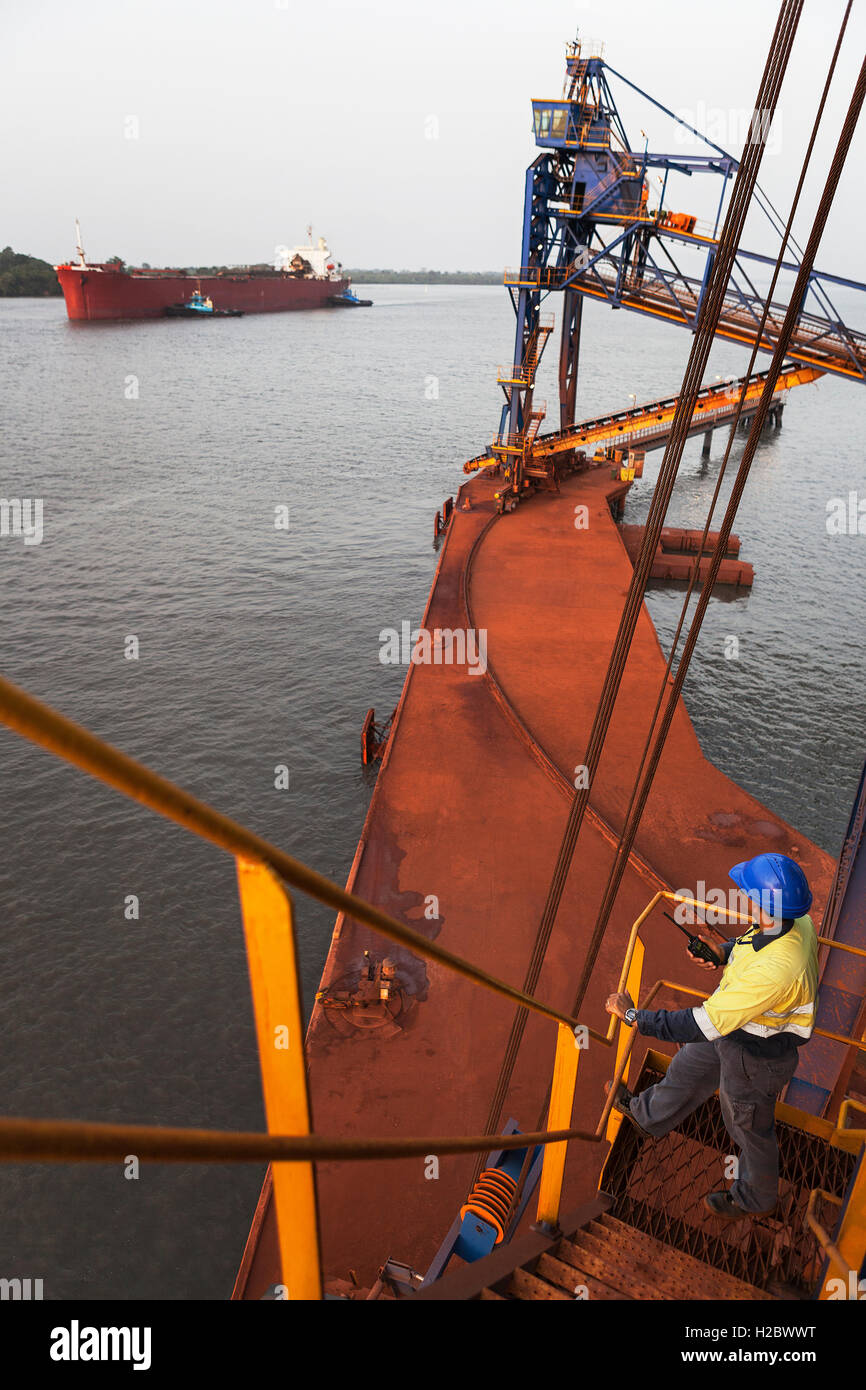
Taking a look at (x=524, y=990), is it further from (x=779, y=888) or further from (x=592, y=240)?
(x=592, y=240)

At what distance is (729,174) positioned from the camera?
25.0m

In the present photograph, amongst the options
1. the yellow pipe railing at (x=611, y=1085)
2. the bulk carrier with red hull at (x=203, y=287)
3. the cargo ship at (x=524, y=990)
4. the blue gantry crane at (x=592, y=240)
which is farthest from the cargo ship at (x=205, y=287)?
the yellow pipe railing at (x=611, y=1085)

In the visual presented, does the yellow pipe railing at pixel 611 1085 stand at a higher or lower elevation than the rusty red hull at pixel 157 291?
lower

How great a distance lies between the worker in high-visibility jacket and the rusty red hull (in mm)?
106519

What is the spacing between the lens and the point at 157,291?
335 ft

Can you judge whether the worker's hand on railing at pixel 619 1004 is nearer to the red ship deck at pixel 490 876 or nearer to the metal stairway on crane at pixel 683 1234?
the metal stairway on crane at pixel 683 1234

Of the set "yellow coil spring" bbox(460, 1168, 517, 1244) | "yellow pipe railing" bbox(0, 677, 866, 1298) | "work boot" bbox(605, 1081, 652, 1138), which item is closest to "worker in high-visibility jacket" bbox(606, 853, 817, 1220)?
"work boot" bbox(605, 1081, 652, 1138)

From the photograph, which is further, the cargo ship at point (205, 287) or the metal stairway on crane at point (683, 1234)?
the cargo ship at point (205, 287)

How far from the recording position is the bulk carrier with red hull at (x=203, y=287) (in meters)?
94.3

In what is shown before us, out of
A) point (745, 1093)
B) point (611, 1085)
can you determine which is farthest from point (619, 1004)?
point (745, 1093)

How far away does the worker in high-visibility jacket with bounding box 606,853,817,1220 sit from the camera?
392 centimetres

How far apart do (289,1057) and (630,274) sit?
30.8 metres

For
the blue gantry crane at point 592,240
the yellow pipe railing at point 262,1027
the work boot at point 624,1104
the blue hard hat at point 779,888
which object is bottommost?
the work boot at point 624,1104
